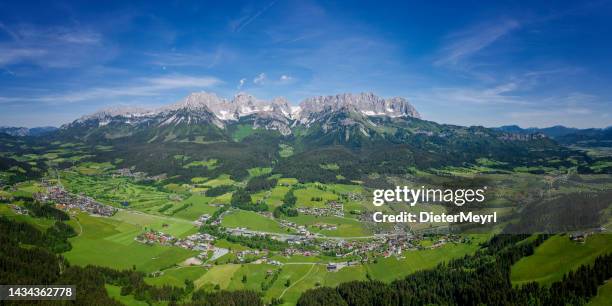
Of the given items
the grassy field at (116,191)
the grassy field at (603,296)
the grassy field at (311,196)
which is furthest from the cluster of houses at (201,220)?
the grassy field at (603,296)

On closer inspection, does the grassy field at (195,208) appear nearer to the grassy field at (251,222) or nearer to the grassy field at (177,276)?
the grassy field at (251,222)

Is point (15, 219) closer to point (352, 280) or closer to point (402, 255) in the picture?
point (352, 280)

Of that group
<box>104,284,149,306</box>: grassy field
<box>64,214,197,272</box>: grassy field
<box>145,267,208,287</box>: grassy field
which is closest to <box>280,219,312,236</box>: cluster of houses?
<box>64,214,197,272</box>: grassy field

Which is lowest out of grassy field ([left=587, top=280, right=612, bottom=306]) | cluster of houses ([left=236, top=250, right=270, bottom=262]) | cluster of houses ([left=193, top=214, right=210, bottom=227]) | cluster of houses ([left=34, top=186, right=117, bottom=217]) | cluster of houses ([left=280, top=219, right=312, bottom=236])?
cluster of houses ([left=236, top=250, right=270, bottom=262])

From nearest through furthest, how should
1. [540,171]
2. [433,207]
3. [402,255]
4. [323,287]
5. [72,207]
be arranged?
1. [433,207]
2. [323,287]
3. [402,255]
4. [72,207]
5. [540,171]

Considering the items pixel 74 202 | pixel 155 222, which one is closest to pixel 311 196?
pixel 155 222

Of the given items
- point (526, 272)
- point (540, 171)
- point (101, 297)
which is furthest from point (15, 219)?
point (540, 171)

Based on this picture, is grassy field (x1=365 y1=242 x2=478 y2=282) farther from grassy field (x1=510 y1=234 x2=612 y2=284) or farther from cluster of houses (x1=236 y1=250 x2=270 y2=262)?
cluster of houses (x1=236 y1=250 x2=270 y2=262)
